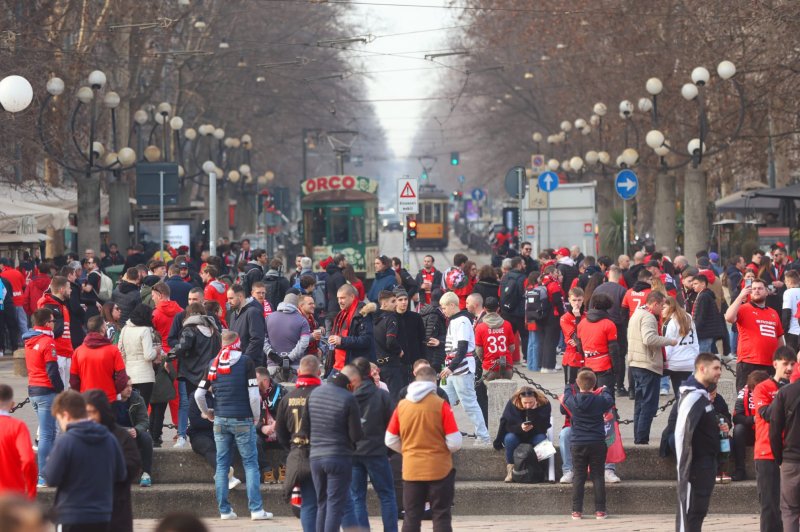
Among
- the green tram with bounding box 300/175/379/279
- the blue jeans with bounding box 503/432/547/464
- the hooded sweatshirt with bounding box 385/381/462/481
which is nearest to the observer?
the hooded sweatshirt with bounding box 385/381/462/481

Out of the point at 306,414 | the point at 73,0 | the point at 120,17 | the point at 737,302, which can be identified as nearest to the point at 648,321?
the point at 737,302

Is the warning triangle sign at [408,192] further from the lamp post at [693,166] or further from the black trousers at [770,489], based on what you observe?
the black trousers at [770,489]

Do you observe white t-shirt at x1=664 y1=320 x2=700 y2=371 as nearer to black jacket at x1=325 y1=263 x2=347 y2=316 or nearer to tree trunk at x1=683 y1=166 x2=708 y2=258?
black jacket at x1=325 y1=263 x2=347 y2=316

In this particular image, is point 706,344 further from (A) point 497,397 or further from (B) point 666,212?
(B) point 666,212

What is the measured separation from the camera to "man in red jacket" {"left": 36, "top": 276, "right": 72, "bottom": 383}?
47.9 ft

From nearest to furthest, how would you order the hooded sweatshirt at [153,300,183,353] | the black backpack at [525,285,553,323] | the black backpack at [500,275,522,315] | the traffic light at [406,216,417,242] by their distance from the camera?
the hooded sweatshirt at [153,300,183,353]
the black backpack at [525,285,553,323]
the black backpack at [500,275,522,315]
the traffic light at [406,216,417,242]

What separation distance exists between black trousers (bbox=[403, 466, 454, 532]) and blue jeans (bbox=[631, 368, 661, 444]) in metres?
4.11

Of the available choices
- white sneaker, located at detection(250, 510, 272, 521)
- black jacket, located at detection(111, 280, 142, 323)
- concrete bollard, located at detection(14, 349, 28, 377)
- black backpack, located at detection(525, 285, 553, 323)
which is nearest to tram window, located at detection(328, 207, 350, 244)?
concrete bollard, located at detection(14, 349, 28, 377)

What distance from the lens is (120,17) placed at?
38.2 m

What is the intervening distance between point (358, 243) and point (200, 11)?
9.31 m

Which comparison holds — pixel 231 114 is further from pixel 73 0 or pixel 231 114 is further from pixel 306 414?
pixel 306 414

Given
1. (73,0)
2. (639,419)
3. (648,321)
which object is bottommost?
(639,419)

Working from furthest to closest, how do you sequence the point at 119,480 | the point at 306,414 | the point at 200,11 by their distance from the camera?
1. the point at 200,11
2. the point at 306,414
3. the point at 119,480

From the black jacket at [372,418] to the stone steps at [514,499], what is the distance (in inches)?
90.7
